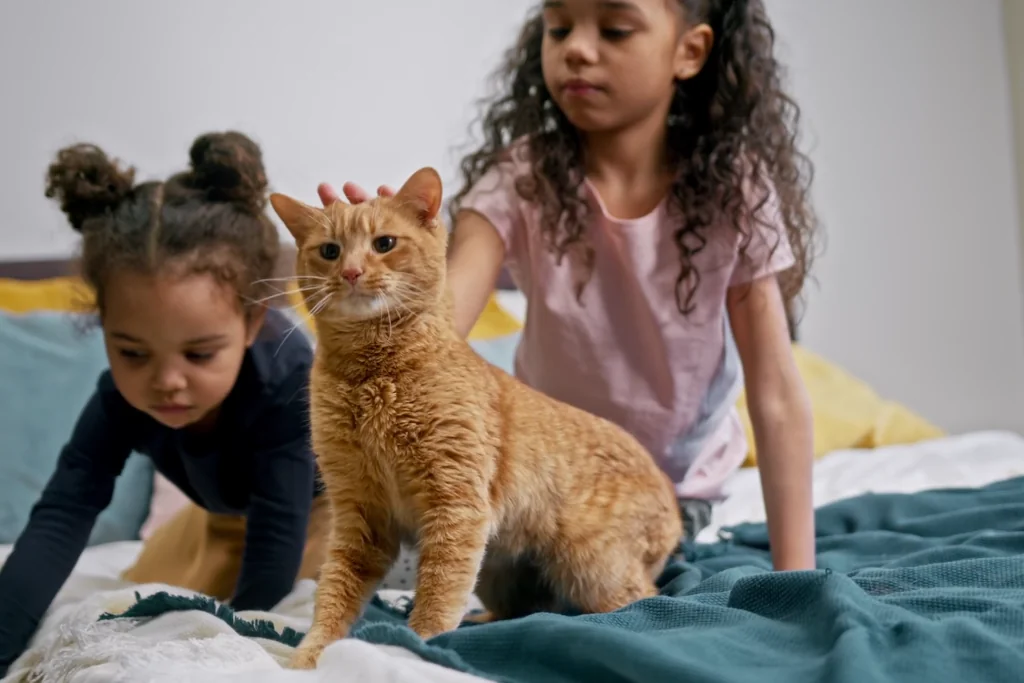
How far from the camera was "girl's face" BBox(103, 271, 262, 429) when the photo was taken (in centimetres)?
138

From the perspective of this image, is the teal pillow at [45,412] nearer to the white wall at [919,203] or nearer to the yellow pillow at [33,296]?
the yellow pillow at [33,296]

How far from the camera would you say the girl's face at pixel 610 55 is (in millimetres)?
1462

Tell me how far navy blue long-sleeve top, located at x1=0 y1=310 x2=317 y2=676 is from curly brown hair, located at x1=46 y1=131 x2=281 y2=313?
0.49ft

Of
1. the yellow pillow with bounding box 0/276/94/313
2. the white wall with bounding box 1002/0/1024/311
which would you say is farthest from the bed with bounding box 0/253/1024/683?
the white wall with bounding box 1002/0/1024/311

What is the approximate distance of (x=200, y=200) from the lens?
1.51 metres

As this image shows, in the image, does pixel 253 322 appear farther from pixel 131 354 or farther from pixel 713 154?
pixel 713 154

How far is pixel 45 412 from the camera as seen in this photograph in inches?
83.2

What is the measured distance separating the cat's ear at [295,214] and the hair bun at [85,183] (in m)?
0.52

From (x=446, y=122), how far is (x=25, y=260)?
1.19 meters

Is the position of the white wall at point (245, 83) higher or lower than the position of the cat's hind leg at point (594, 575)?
higher

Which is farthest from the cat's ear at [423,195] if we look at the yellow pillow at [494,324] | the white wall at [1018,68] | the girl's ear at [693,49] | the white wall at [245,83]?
the white wall at [1018,68]

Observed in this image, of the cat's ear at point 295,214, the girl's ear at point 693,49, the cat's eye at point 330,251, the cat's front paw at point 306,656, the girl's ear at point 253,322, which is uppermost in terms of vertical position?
the girl's ear at point 693,49

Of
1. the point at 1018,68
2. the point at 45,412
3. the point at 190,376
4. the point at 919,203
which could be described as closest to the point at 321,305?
the point at 190,376

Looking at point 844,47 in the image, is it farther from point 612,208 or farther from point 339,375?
point 339,375
